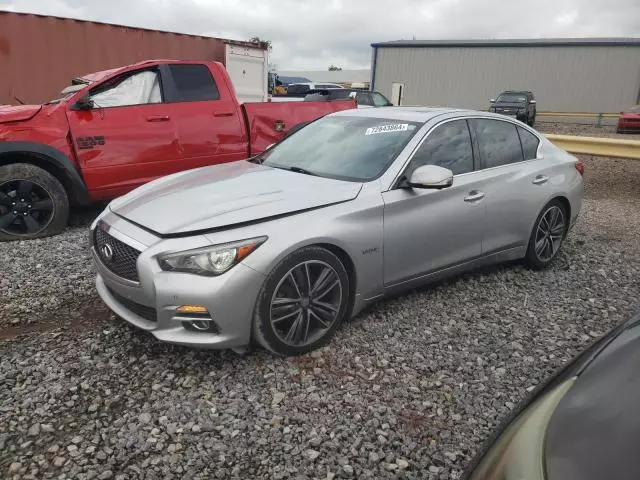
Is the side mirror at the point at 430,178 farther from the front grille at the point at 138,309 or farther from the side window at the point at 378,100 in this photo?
the side window at the point at 378,100

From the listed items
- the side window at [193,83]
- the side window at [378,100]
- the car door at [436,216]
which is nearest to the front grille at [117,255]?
the car door at [436,216]

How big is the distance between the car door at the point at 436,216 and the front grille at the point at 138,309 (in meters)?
1.50

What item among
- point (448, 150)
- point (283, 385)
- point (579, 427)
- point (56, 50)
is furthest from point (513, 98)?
point (579, 427)

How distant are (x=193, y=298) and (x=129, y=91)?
147 inches

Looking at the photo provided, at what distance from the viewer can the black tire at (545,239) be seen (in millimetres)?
4363

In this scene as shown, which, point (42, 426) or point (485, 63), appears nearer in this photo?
point (42, 426)

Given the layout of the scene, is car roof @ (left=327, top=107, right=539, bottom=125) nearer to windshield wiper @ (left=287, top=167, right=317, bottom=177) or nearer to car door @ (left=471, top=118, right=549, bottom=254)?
car door @ (left=471, top=118, right=549, bottom=254)

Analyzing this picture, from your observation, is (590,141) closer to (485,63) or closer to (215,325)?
(215,325)

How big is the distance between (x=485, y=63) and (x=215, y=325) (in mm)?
32592

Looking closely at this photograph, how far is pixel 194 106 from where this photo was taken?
5.63m

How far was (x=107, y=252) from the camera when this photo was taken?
9.76 feet

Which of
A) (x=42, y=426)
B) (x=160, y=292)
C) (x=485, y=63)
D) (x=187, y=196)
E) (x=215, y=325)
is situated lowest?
(x=42, y=426)

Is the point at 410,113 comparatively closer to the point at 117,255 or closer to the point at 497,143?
the point at 497,143

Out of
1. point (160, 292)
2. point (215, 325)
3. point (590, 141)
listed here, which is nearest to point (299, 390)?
point (215, 325)
